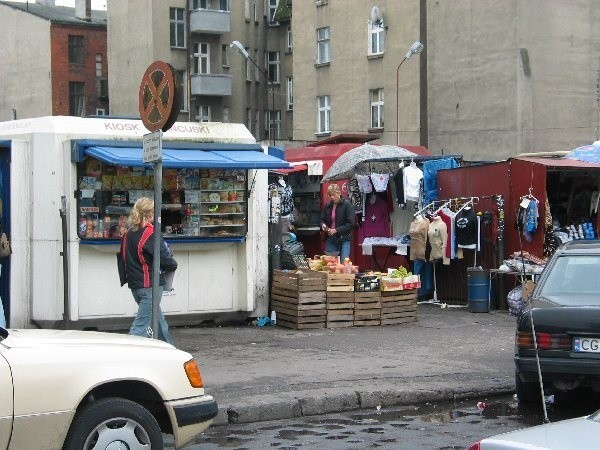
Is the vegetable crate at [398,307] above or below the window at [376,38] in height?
below

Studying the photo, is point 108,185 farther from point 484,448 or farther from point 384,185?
point 484,448

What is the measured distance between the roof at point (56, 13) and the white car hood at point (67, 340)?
5483 centimetres

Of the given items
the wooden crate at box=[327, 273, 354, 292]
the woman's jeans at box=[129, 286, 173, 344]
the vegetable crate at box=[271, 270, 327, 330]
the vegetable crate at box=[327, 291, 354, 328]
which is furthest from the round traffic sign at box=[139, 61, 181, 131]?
the vegetable crate at box=[327, 291, 354, 328]

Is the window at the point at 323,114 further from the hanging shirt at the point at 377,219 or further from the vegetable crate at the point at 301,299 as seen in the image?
the vegetable crate at the point at 301,299

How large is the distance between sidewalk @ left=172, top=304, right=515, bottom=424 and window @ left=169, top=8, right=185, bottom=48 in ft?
134

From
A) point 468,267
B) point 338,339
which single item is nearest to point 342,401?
point 338,339

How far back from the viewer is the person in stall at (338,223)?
61.0 ft

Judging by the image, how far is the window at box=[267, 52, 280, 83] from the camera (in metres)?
59.6

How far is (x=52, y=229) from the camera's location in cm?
1405

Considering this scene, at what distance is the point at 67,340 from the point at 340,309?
900cm

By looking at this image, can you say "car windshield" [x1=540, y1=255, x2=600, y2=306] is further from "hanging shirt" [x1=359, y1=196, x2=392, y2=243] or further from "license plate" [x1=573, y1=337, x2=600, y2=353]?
"hanging shirt" [x1=359, y1=196, x2=392, y2=243]

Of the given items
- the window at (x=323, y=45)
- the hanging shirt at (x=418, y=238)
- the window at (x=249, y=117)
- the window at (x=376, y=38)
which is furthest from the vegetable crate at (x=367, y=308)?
the window at (x=249, y=117)

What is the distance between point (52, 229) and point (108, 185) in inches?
39.0

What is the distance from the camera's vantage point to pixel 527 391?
34.1ft
